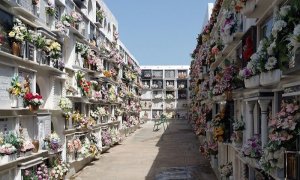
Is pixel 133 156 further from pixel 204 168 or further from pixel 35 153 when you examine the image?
pixel 35 153

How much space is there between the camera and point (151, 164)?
34000 mm

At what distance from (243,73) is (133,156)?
26571 mm

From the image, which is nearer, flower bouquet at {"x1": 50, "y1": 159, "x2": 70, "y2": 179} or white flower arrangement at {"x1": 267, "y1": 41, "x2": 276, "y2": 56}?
white flower arrangement at {"x1": 267, "y1": 41, "x2": 276, "y2": 56}

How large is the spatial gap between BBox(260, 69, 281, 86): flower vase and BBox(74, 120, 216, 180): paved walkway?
621 inches

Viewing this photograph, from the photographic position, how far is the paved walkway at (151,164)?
2841 cm

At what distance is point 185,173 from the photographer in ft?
93.4

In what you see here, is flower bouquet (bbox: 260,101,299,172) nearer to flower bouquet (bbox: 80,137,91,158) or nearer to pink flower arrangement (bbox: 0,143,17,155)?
pink flower arrangement (bbox: 0,143,17,155)

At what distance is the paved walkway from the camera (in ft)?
93.2

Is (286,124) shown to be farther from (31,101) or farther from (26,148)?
(31,101)

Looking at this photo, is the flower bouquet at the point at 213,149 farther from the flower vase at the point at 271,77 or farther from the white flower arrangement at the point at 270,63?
the white flower arrangement at the point at 270,63

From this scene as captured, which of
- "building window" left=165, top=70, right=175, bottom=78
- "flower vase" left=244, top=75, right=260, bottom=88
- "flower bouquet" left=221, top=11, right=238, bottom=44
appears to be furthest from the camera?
"building window" left=165, top=70, right=175, bottom=78

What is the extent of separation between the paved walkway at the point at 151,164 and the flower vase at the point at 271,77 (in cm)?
1577

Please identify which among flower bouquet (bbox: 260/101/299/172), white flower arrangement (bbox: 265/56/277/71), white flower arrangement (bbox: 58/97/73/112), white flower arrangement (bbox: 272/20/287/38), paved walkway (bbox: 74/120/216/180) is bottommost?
paved walkway (bbox: 74/120/216/180)

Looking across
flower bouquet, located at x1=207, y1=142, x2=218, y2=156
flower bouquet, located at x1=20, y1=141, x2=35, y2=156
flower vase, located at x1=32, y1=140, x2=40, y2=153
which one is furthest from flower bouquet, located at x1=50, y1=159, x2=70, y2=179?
flower bouquet, located at x1=207, y1=142, x2=218, y2=156
